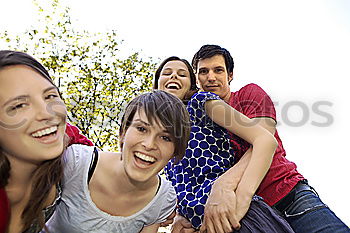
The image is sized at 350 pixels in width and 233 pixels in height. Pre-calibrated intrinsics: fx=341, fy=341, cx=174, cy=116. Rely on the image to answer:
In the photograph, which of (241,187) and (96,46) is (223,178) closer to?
(241,187)

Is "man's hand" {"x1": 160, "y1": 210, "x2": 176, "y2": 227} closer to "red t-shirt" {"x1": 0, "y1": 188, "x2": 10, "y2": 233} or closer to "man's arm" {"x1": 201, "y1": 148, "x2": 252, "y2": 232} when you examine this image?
"man's arm" {"x1": 201, "y1": 148, "x2": 252, "y2": 232}

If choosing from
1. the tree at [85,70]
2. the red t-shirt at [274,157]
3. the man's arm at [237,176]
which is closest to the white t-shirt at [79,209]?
the man's arm at [237,176]

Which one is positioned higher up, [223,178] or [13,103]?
[13,103]

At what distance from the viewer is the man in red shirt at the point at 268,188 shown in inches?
79.2

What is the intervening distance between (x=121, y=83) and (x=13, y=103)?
337 inches

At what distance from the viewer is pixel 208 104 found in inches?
90.4

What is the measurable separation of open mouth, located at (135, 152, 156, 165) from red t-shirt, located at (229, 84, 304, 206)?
2.05ft

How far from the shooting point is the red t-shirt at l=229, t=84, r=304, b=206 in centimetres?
224

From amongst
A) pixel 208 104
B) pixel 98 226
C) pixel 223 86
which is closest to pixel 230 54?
pixel 223 86

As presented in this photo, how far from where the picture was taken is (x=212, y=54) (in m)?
2.85

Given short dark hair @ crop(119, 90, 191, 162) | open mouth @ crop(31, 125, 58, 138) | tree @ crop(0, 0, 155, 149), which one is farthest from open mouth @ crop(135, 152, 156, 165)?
tree @ crop(0, 0, 155, 149)

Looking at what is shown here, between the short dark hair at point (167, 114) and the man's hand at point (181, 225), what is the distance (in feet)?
1.35

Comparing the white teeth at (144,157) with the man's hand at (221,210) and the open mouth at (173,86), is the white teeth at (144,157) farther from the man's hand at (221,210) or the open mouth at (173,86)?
the open mouth at (173,86)

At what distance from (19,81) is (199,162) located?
1154mm
